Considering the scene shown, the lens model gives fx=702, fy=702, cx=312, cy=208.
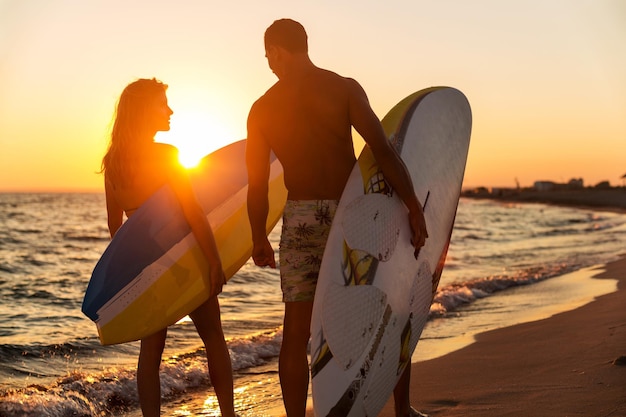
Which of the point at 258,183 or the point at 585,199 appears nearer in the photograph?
the point at 258,183

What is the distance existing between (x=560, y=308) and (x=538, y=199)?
67615 millimetres

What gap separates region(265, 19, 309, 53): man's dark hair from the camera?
3.00 m

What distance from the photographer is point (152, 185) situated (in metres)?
3.46

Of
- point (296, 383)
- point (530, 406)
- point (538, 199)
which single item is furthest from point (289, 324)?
point (538, 199)

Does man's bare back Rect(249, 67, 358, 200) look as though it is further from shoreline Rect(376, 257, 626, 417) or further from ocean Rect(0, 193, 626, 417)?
ocean Rect(0, 193, 626, 417)

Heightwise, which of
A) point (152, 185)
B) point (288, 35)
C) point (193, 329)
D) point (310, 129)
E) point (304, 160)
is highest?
point (288, 35)

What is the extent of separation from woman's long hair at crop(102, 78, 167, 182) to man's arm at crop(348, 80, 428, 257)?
1.05 meters

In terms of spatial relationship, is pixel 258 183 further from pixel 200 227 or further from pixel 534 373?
pixel 534 373

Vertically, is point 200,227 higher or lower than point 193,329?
higher

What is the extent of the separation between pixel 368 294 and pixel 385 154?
A: 61cm

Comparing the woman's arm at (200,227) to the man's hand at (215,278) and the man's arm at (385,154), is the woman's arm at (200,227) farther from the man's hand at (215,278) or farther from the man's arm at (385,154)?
the man's arm at (385,154)

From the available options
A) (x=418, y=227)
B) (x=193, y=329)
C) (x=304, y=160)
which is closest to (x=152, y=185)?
(x=304, y=160)

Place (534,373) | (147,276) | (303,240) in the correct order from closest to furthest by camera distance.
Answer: (303,240) → (147,276) → (534,373)

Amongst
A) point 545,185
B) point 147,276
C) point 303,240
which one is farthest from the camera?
point 545,185
